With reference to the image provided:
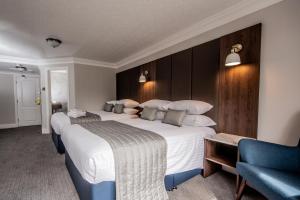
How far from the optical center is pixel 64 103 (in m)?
7.16

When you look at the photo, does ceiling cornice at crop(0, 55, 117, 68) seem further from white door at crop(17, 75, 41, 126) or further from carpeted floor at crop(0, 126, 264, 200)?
carpeted floor at crop(0, 126, 264, 200)

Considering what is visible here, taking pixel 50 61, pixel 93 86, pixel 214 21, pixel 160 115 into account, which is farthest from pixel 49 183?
pixel 50 61

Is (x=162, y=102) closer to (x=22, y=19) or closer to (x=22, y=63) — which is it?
(x=22, y=19)

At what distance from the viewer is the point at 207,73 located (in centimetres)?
268

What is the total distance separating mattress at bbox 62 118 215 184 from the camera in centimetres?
144

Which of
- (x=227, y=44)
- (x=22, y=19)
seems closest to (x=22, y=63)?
(x=22, y=19)

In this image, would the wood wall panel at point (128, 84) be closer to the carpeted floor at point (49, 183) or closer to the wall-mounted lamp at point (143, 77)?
the wall-mounted lamp at point (143, 77)

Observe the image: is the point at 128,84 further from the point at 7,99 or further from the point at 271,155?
the point at 7,99

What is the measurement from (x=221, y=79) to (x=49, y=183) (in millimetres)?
2975

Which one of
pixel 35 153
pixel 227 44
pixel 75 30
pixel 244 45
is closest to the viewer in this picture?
pixel 244 45

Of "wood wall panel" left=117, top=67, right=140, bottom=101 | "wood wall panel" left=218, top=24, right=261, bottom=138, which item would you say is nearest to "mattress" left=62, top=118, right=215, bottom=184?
"wood wall panel" left=218, top=24, right=261, bottom=138

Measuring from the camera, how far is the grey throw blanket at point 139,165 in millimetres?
1536

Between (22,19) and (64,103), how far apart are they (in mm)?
5233

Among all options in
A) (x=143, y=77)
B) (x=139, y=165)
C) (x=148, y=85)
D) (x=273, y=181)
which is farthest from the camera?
(x=148, y=85)
